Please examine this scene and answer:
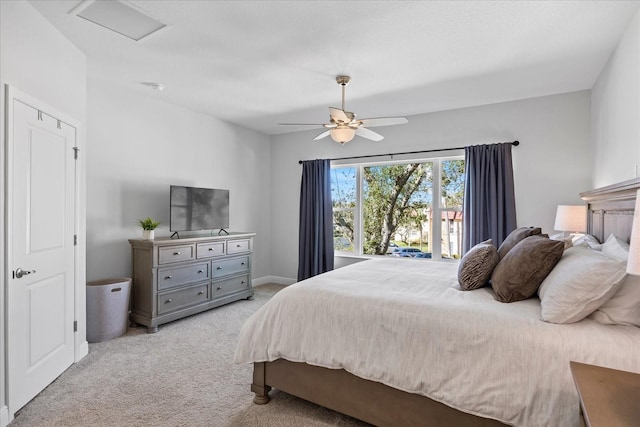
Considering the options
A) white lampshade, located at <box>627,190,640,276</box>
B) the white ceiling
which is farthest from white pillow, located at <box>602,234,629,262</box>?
the white ceiling

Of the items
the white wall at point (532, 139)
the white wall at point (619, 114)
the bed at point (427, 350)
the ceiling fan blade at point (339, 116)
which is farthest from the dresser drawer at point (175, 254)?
the white wall at point (619, 114)

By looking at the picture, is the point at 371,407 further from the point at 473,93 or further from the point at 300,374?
the point at 473,93

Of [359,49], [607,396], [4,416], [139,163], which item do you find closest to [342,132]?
[359,49]

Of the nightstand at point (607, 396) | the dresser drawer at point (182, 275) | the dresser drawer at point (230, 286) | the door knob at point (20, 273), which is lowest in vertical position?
the dresser drawer at point (230, 286)

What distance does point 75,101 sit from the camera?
9.35 ft

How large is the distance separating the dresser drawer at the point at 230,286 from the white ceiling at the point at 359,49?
2.36m

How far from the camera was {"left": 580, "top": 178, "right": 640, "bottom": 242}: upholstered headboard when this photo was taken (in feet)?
6.48

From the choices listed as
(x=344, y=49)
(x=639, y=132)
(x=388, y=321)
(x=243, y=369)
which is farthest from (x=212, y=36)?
(x=639, y=132)

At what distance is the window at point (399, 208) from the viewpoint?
4.67 metres

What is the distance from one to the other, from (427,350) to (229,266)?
3276 millimetres

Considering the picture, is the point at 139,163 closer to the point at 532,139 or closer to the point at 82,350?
the point at 82,350

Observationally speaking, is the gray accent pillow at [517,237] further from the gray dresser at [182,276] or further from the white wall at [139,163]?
the white wall at [139,163]

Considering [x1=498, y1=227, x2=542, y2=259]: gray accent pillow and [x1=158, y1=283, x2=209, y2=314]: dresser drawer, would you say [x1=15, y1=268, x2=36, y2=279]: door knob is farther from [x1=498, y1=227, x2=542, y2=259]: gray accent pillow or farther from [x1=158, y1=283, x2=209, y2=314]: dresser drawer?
[x1=498, y1=227, x2=542, y2=259]: gray accent pillow

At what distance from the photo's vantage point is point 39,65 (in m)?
2.38
